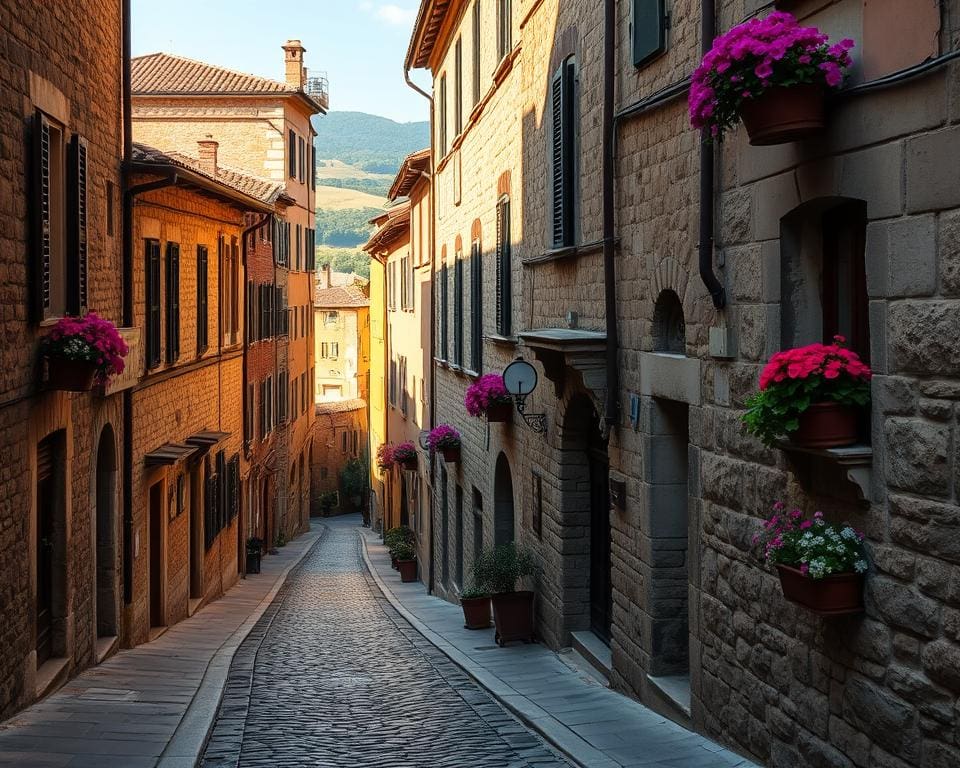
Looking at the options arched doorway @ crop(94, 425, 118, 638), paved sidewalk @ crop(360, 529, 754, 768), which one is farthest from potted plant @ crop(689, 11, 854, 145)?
arched doorway @ crop(94, 425, 118, 638)

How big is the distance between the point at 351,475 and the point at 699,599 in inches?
2038

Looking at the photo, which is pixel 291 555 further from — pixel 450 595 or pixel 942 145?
pixel 942 145

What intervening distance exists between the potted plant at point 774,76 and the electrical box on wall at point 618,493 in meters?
4.55

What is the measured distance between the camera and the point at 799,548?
226 inches

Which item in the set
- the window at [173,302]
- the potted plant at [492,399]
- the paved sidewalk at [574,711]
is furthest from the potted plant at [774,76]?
the window at [173,302]

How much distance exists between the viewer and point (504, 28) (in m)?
15.8

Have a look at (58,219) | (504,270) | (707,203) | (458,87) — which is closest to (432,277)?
(458,87)

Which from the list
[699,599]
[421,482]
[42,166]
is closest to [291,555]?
[421,482]

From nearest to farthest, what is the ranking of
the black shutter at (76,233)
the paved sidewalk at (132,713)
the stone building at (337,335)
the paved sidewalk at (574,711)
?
the paved sidewalk at (574,711), the paved sidewalk at (132,713), the black shutter at (76,233), the stone building at (337,335)

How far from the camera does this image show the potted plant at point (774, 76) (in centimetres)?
554

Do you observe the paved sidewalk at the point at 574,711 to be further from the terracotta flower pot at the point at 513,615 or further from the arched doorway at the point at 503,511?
the arched doorway at the point at 503,511

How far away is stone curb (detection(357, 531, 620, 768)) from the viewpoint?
8.02 m

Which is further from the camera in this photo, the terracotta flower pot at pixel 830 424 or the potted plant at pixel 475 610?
the potted plant at pixel 475 610

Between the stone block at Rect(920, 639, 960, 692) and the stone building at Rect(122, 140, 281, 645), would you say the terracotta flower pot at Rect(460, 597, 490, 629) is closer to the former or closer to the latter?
the stone building at Rect(122, 140, 281, 645)
